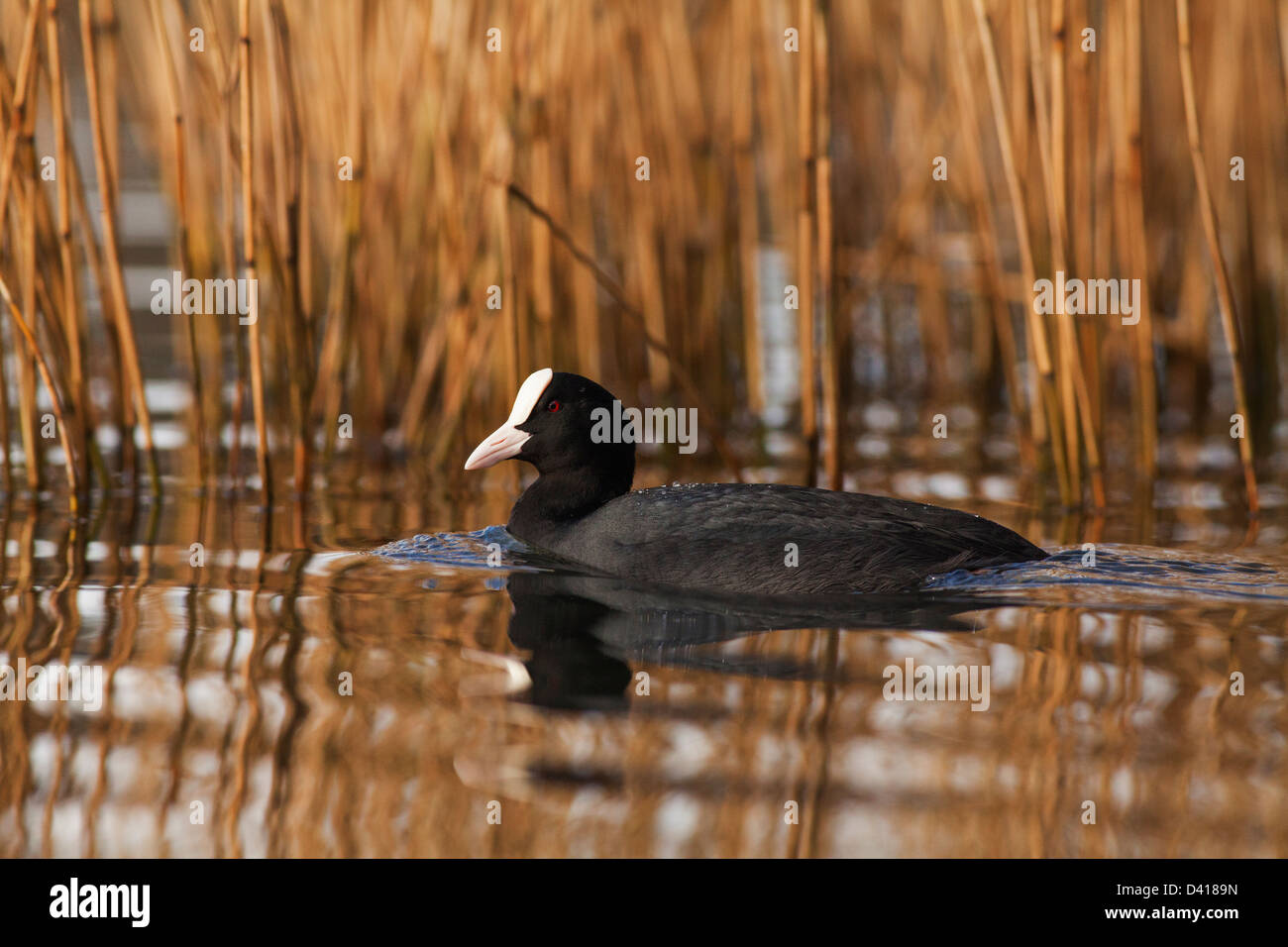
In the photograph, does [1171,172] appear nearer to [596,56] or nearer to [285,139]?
[596,56]

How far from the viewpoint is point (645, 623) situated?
12.9 ft

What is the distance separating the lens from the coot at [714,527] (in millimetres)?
4250

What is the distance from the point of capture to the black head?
15.5 ft

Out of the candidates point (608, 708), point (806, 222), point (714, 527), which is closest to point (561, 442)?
point (714, 527)

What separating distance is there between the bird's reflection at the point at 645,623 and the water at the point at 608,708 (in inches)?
0.5

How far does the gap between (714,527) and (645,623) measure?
482mm

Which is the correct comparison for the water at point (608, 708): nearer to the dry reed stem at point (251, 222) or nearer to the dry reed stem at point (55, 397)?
the dry reed stem at point (55, 397)

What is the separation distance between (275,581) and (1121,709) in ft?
7.74

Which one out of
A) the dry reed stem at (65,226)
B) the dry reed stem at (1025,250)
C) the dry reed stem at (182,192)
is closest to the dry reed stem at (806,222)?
the dry reed stem at (1025,250)

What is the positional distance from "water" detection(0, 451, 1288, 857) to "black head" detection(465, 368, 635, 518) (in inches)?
10.6
